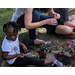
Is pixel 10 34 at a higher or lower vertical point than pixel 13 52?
higher

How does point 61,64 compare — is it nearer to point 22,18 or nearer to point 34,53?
point 34,53

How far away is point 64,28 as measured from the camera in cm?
269

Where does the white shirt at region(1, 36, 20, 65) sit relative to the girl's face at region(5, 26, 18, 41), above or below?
below

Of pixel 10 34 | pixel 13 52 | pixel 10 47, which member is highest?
pixel 10 34

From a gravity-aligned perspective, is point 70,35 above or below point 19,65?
above

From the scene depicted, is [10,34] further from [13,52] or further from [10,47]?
[13,52]

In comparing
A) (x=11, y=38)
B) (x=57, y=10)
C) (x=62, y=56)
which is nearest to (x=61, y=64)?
(x=62, y=56)

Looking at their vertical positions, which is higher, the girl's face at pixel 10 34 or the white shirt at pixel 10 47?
the girl's face at pixel 10 34

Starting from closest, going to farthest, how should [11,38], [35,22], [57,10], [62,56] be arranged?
1. [11,38]
2. [62,56]
3. [35,22]
4. [57,10]

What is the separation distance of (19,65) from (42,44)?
0.68 m

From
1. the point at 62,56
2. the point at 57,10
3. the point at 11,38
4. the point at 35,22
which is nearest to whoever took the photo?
the point at 11,38

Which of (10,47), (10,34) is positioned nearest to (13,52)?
(10,47)

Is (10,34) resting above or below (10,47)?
above

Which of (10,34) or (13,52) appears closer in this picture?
(10,34)
